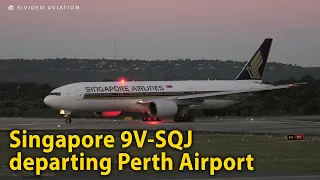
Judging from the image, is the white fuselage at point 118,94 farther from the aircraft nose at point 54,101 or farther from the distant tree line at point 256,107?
the distant tree line at point 256,107

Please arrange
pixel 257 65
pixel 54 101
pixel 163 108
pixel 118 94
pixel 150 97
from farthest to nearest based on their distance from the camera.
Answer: pixel 257 65 < pixel 150 97 < pixel 118 94 < pixel 163 108 < pixel 54 101

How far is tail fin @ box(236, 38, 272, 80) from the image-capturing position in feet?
248

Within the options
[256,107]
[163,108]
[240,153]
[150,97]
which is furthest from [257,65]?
Result: [240,153]

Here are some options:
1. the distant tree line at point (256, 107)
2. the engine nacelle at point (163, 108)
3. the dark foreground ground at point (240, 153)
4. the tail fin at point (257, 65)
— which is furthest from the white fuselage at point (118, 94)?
the dark foreground ground at point (240, 153)

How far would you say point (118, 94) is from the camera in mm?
65875

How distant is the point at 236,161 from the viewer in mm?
31750

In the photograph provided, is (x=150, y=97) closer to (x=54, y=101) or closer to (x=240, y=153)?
(x=54, y=101)

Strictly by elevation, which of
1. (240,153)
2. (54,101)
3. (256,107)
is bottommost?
(240,153)

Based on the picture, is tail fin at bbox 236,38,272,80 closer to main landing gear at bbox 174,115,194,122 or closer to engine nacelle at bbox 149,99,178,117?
main landing gear at bbox 174,115,194,122

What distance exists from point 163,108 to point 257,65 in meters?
15.5

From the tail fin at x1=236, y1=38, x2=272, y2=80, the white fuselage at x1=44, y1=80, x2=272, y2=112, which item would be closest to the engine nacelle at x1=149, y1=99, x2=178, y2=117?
the white fuselage at x1=44, y1=80, x2=272, y2=112

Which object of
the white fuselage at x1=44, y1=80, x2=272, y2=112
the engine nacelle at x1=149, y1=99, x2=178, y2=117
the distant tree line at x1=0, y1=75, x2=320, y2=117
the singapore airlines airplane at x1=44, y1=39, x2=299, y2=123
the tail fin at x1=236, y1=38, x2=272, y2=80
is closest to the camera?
the white fuselage at x1=44, y1=80, x2=272, y2=112

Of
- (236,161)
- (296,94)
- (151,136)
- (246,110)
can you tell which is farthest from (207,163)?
(296,94)

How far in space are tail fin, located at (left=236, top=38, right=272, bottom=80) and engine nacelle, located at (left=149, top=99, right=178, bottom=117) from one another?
12.1 metres
